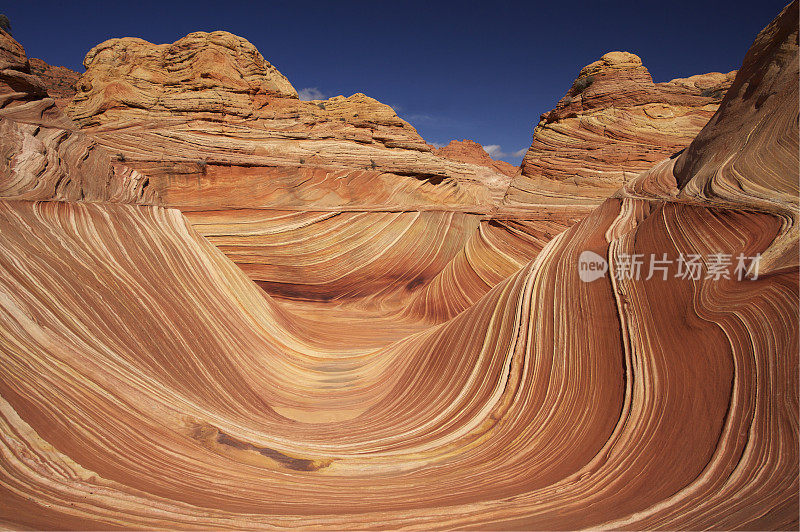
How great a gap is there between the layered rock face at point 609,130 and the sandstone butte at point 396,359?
0.23 meters

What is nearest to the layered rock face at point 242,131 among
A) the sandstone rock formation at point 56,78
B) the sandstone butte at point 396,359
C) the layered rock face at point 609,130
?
the sandstone butte at point 396,359

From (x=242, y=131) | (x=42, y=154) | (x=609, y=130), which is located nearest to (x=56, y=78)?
(x=242, y=131)

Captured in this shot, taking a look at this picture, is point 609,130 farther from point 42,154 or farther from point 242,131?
point 42,154

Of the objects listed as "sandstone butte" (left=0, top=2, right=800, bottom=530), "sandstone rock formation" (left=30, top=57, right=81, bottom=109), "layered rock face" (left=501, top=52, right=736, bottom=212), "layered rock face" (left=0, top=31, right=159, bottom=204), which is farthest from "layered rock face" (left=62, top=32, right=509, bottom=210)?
"sandstone rock formation" (left=30, top=57, right=81, bottom=109)

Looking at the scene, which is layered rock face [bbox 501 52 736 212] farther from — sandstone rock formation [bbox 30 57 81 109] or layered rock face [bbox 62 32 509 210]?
sandstone rock formation [bbox 30 57 81 109]

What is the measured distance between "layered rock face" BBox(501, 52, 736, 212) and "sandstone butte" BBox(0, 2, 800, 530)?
23 cm

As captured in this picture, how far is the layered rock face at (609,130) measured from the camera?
28.6 ft

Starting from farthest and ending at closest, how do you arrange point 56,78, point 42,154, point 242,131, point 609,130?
point 56,78 < point 242,131 < point 609,130 < point 42,154

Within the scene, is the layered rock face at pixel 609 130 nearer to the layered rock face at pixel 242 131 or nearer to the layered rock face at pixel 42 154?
the layered rock face at pixel 242 131

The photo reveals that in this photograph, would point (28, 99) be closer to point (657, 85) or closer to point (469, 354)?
point (469, 354)

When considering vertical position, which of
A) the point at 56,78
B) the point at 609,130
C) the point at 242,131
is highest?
the point at 56,78

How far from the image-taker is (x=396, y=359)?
5535 mm

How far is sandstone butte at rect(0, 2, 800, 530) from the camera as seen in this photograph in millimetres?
1950

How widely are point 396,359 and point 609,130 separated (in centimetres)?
759
